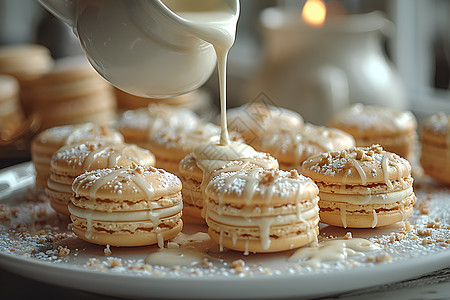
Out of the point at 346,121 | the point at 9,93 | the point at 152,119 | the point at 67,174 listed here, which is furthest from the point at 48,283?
the point at 9,93

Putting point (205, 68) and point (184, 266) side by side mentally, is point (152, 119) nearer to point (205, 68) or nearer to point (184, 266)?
point (205, 68)

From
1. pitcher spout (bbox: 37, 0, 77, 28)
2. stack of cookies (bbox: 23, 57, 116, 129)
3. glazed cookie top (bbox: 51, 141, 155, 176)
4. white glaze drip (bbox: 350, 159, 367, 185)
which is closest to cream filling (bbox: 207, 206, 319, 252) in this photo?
white glaze drip (bbox: 350, 159, 367, 185)

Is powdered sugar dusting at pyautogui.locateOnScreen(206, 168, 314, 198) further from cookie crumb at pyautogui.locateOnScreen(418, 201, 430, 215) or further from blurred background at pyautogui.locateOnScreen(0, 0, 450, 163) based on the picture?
blurred background at pyautogui.locateOnScreen(0, 0, 450, 163)

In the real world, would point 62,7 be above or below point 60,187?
above

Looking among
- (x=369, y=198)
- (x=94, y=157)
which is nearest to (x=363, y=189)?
(x=369, y=198)

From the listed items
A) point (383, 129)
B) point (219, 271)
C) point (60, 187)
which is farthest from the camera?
point (383, 129)

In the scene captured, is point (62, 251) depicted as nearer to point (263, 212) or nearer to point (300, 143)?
point (263, 212)

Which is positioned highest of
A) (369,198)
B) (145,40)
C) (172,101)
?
(145,40)
